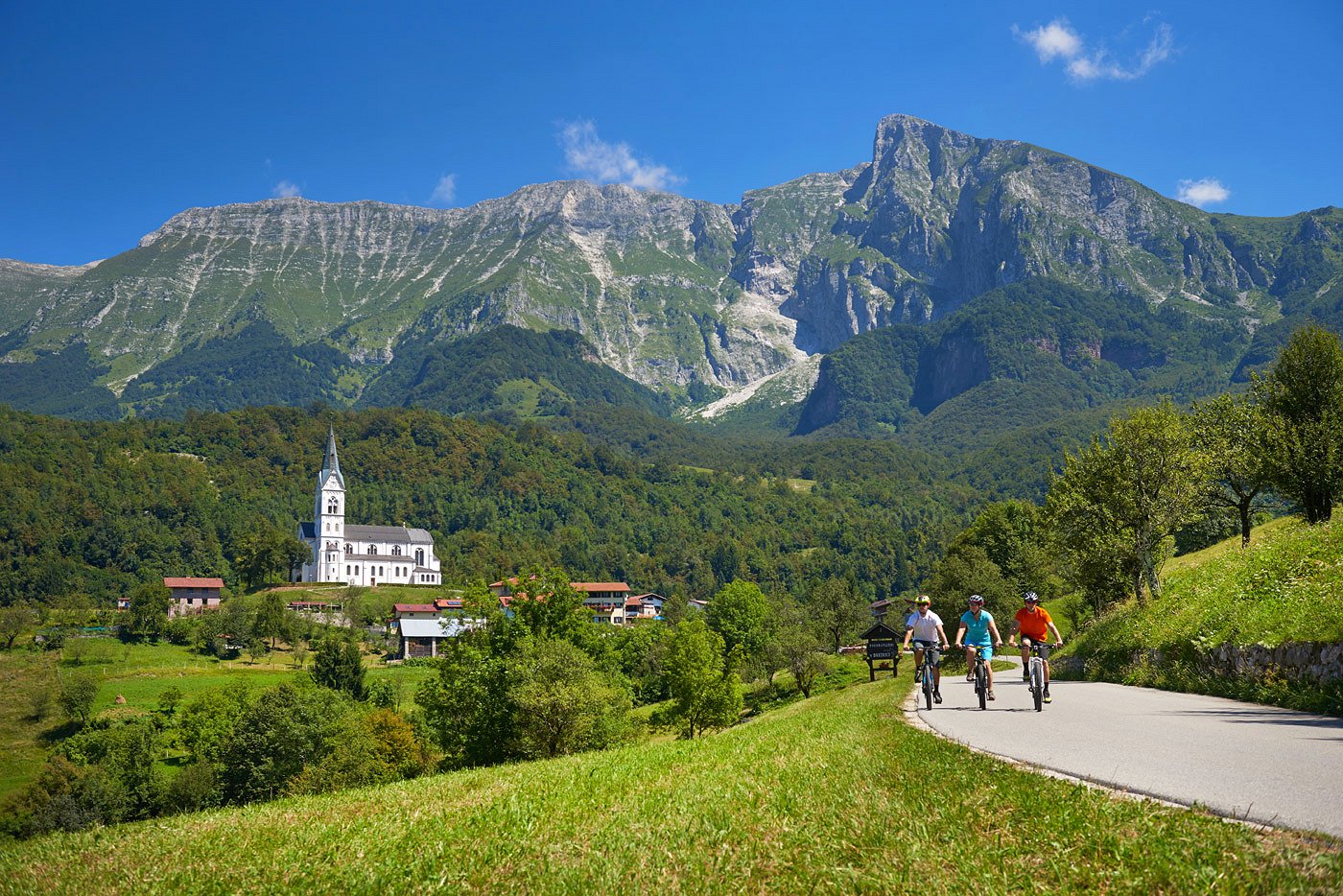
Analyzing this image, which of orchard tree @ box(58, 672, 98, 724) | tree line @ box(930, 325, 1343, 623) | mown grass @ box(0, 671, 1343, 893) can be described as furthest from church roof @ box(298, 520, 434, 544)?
mown grass @ box(0, 671, 1343, 893)

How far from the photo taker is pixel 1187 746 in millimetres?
10883

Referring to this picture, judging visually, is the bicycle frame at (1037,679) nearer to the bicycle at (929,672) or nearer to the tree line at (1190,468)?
the bicycle at (929,672)

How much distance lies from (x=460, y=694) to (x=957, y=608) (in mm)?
33772

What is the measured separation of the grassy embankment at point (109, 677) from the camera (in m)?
76.2

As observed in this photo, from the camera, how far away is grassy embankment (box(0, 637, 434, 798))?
7619 centimetres

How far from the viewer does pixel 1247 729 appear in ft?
39.9

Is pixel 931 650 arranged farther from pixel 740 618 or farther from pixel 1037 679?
pixel 740 618

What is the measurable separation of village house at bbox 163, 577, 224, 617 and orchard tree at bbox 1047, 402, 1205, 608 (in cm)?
14774

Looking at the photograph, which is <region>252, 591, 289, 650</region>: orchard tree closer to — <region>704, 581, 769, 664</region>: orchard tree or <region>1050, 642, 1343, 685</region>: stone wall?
<region>704, 581, 769, 664</region>: orchard tree

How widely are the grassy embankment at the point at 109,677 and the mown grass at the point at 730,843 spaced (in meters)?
Answer: 72.1

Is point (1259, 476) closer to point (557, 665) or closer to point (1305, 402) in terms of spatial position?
point (1305, 402)

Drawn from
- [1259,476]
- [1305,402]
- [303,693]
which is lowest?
[303,693]

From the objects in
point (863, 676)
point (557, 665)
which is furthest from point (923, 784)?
point (863, 676)

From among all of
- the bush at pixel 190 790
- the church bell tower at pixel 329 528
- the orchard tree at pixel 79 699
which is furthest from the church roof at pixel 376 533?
the bush at pixel 190 790
